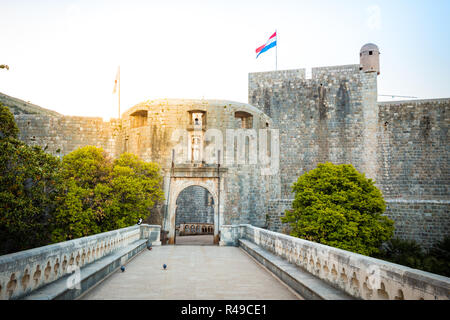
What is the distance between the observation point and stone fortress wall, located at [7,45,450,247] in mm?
17969

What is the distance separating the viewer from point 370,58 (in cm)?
2497

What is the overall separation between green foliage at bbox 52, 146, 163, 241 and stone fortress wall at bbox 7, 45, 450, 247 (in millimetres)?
2172

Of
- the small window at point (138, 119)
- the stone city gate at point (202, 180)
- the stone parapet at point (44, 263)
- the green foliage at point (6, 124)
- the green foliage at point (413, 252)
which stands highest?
the small window at point (138, 119)

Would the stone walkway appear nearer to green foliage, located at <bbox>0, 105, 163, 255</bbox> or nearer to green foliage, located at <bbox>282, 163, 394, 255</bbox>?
green foliage, located at <bbox>0, 105, 163, 255</bbox>

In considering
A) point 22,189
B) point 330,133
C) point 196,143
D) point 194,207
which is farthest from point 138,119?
point 330,133

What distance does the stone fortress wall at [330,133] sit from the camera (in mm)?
17969

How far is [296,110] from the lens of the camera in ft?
80.2

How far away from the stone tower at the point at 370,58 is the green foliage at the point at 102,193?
18.1m

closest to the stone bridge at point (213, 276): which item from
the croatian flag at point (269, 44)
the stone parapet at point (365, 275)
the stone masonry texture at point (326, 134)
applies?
the stone parapet at point (365, 275)

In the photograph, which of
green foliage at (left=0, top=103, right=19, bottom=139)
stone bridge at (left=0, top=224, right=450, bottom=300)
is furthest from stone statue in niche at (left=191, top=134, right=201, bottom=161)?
stone bridge at (left=0, top=224, right=450, bottom=300)

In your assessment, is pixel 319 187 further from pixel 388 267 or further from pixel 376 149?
pixel 388 267

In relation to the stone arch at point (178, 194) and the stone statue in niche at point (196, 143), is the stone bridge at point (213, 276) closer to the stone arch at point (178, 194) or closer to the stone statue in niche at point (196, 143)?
the stone arch at point (178, 194)
